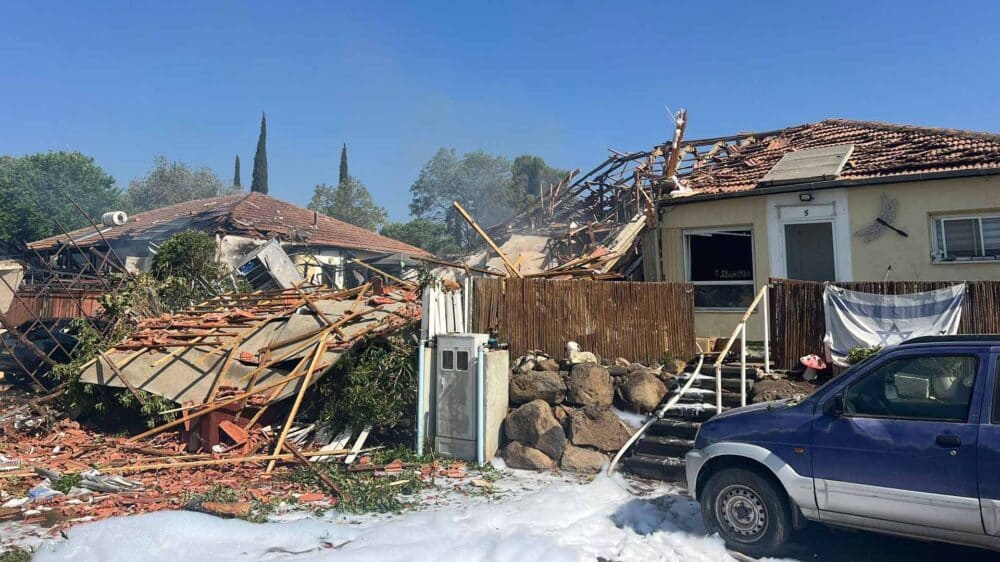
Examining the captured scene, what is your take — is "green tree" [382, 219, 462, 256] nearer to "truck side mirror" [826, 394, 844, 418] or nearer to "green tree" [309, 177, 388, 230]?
"green tree" [309, 177, 388, 230]

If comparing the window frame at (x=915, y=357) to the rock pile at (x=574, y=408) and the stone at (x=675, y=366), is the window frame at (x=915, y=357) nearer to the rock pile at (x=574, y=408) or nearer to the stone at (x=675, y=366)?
the rock pile at (x=574, y=408)

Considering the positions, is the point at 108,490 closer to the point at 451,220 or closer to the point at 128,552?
the point at 128,552

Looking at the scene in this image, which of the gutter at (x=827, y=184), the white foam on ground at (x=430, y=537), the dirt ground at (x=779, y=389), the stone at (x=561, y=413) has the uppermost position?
the gutter at (x=827, y=184)

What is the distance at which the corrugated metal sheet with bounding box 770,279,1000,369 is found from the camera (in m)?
8.15

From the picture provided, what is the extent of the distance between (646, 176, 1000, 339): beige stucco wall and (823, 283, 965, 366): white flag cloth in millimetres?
2391

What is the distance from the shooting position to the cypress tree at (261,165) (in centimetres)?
4706

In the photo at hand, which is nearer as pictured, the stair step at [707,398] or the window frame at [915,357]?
the window frame at [915,357]

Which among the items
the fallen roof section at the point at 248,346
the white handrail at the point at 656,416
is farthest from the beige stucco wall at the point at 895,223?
the fallen roof section at the point at 248,346

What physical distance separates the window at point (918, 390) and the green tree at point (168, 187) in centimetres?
4928

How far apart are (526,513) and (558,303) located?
165 inches

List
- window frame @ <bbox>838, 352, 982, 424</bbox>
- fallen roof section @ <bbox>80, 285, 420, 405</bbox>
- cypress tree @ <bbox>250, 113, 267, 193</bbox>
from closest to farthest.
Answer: window frame @ <bbox>838, 352, 982, 424</bbox> < fallen roof section @ <bbox>80, 285, 420, 405</bbox> < cypress tree @ <bbox>250, 113, 267, 193</bbox>

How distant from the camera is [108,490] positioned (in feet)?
22.2

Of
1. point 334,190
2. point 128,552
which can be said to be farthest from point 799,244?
point 334,190

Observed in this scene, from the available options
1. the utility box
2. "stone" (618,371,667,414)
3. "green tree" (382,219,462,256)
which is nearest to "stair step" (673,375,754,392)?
"stone" (618,371,667,414)
